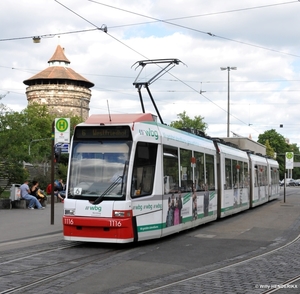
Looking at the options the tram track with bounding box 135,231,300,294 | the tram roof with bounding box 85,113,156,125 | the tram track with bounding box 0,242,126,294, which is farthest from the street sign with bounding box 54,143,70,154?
the tram track with bounding box 135,231,300,294

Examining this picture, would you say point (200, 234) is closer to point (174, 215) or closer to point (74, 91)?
point (174, 215)

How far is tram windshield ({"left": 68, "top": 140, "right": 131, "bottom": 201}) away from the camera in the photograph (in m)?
12.9

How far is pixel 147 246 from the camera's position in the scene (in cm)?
1366

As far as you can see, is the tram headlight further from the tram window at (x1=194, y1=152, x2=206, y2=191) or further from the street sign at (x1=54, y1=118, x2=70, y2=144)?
the street sign at (x1=54, y1=118, x2=70, y2=144)

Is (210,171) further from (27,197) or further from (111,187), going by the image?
(27,197)

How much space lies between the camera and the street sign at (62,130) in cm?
1844

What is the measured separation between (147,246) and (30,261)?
342 centimetres

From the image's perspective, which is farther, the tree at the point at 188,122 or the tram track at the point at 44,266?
the tree at the point at 188,122

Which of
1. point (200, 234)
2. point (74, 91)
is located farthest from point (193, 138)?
point (74, 91)

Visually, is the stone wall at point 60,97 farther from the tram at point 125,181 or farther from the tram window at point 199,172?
the tram at point 125,181

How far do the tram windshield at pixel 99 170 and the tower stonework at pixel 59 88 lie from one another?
312 feet

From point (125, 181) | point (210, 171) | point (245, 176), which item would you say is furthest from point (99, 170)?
point (245, 176)

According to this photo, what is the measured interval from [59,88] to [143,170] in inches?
3831

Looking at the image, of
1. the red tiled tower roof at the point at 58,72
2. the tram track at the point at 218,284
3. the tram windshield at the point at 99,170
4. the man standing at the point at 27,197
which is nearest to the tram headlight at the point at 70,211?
the tram windshield at the point at 99,170
